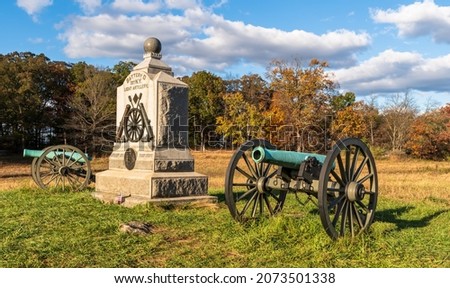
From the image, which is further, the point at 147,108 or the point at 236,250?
the point at 147,108

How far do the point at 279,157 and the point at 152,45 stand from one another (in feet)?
16.6

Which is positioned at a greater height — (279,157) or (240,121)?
(240,121)

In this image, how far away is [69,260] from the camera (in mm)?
4738

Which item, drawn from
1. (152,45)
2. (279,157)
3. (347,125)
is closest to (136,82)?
(152,45)

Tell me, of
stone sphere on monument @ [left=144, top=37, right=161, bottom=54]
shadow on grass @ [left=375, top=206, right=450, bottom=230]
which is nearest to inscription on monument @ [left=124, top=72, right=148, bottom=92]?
stone sphere on monument @ [left=144, top=37, right=161, bottom=54]

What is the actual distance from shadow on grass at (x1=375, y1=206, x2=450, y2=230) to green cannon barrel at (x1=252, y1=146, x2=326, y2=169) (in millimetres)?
2055

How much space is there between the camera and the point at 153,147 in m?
9.08

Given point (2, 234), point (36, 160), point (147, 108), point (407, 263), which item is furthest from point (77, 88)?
point (407, 263)

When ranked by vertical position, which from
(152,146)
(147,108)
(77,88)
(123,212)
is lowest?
(123,212)

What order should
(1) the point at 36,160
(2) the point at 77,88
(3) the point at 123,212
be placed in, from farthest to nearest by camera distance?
(2) the point at 77,88, (1) the point at 36,160, (3) the point at 123,212

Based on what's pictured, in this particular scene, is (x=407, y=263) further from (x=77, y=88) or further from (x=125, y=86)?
(x=77, y=88)

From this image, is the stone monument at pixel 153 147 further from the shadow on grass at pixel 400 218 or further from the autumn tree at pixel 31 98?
the autumn tree at pixel 31 98

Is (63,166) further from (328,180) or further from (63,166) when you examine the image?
(328,180)
